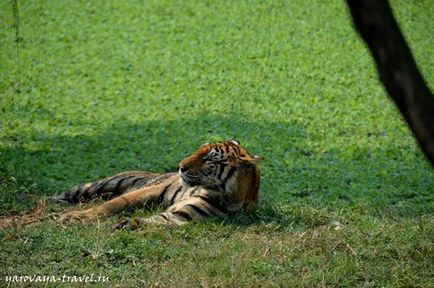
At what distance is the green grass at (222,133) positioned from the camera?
580 centimetres

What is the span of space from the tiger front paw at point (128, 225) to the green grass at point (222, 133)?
0.16 m

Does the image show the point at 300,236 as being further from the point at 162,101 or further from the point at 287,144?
the point at 162,101

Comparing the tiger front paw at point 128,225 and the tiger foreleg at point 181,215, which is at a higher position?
the tiger front paw at point 128,225

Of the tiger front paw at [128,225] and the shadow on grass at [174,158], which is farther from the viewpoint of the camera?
the shadow on grass at [174,158]

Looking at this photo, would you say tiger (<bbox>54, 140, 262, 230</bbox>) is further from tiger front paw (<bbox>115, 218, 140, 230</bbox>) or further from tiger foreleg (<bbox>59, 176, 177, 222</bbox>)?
tiger front paw (<bbox>115, 218, 140, 230</bbox>)

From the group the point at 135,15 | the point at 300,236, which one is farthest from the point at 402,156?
the point at 135,15

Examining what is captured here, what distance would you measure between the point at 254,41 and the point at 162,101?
108 inches

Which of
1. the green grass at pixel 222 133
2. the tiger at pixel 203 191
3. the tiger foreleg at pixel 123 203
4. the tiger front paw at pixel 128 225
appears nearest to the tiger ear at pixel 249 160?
the tiger at pixel 203 191

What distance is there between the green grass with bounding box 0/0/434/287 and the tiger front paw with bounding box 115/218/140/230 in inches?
6.3

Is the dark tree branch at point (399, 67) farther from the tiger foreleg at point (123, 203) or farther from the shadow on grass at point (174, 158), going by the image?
the shadow on grass at point (174, 158)

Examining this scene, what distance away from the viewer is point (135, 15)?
572 inches

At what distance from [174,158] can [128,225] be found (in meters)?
2.71

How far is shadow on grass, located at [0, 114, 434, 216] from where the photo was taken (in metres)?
8.07

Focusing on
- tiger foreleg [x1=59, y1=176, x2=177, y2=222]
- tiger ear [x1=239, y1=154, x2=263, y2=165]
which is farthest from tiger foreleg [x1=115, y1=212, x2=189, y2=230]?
tiger ear [x1=239, y1=154, x2=263, y2=165]
